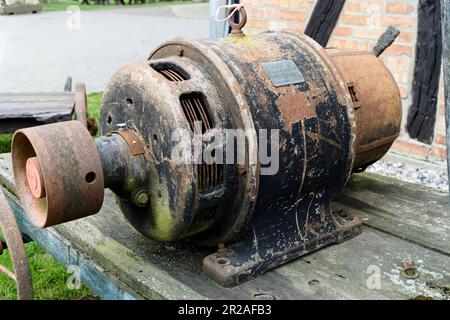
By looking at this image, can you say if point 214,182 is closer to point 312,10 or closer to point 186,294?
point 186,294

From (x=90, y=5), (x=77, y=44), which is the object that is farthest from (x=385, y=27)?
(x=90, y=5)

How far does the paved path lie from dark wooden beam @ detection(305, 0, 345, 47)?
12.0ft

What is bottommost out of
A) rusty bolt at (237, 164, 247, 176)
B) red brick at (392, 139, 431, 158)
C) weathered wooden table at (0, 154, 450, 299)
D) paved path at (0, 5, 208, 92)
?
paved path at (0, 5, 208, 92)

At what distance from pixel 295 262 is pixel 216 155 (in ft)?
1.64

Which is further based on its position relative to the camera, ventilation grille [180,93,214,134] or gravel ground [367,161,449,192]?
gravel ground [367,161,449,192]

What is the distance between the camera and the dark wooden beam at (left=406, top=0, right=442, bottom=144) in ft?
11.8

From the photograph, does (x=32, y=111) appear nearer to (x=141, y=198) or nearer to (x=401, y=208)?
(x=141, y=198)

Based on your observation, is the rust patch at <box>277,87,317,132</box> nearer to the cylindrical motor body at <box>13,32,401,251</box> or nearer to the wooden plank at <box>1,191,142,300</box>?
the cylindrical motor body at <box>13,32,401,251</box>

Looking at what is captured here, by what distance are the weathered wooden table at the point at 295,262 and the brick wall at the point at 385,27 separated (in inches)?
56.4

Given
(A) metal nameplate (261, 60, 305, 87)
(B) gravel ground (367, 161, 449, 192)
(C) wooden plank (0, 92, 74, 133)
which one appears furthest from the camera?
(C) wooden plank (0, 92, 74, 133)

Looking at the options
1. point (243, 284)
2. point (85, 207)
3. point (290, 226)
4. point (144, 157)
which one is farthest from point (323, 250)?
point (85, 207)

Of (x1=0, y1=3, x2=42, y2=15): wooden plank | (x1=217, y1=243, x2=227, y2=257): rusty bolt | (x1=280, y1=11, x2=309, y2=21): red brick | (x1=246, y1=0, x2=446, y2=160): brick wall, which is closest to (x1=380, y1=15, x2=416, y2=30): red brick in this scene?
(x1=246, y1=0, x2=446, y2=160): brick wall

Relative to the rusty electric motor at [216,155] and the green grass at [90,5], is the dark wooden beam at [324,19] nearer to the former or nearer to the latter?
the rusty electric motor at [216,155]

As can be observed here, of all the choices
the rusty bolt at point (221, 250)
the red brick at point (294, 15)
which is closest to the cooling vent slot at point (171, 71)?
the rusty bolt at point (221, 250)
